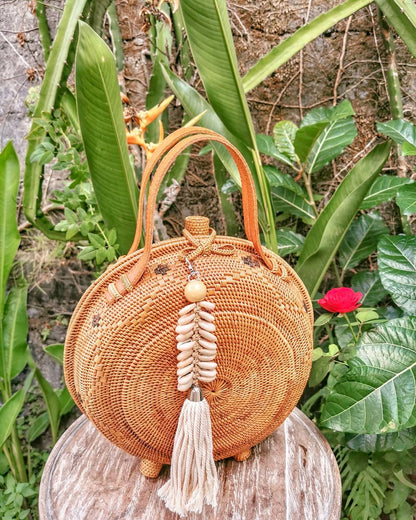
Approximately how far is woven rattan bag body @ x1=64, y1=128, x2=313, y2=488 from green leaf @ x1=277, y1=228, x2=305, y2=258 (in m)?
0.47

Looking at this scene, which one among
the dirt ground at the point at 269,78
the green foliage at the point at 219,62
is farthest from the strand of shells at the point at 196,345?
the dirt ground at the point at 269,78

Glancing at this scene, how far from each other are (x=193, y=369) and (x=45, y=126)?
59 centimetres

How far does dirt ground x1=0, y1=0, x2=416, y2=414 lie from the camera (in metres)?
1.16

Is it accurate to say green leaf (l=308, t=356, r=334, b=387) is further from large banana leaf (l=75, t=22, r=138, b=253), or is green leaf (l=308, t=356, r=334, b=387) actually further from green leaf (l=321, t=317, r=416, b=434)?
large banana leaf (l=75, t=22, r=138, b=253)

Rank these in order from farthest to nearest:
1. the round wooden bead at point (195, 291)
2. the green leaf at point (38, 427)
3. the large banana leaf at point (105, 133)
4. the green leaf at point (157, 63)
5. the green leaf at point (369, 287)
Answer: the green leaf at point (38, 427), the green leaf at point (369, 287), the green leaf at point (157, 63), the large banana leaf at point (105, 133), the round wooden bead at point (195, 291)

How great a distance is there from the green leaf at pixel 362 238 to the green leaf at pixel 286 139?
0.27 m

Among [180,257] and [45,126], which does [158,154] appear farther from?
[45,126]

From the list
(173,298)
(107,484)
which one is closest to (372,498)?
(107,484)

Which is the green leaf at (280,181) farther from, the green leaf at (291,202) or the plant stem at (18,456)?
the plant stem at (18,456)

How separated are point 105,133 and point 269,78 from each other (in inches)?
27.6

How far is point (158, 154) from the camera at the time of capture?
548 millimetres

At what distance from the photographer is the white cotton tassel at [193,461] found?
1.81 feet

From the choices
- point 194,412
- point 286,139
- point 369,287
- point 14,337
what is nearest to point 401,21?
point 286,139

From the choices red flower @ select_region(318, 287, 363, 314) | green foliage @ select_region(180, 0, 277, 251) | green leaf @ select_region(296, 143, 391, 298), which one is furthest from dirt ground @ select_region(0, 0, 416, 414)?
red flower @ select_region(318, 287, 363, 314)
